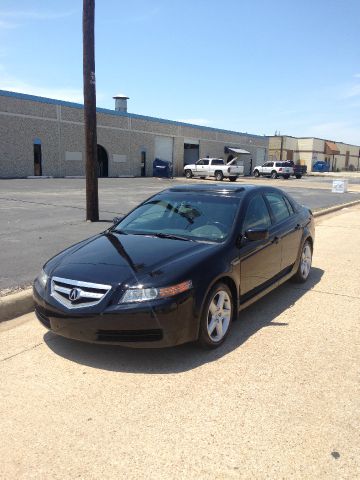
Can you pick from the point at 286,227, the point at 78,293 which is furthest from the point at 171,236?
the point at 286,227

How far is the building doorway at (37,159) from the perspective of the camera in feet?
105

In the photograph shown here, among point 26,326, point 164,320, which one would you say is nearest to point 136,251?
point 164,320

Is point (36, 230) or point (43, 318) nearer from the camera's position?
point (43, 318)

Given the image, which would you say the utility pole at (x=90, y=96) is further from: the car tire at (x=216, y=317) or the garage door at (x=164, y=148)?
the garage door at (x=164, y=148)

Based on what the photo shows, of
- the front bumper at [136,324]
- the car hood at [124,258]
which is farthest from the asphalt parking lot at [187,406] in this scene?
the car hood at [124,258]

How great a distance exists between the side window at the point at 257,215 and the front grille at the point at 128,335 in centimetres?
167

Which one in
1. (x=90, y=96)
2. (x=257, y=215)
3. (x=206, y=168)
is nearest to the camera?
(x=257, y=215)

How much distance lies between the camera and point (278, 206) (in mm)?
5918

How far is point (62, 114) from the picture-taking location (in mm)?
33719

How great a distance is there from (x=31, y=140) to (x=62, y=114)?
12.1 ft

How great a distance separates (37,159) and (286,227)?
29458 millimetres

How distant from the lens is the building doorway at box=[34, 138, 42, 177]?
105ft

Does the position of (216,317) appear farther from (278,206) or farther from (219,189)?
(278,206)

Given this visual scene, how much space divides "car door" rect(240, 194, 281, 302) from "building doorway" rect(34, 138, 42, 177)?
A: 96.1ft
